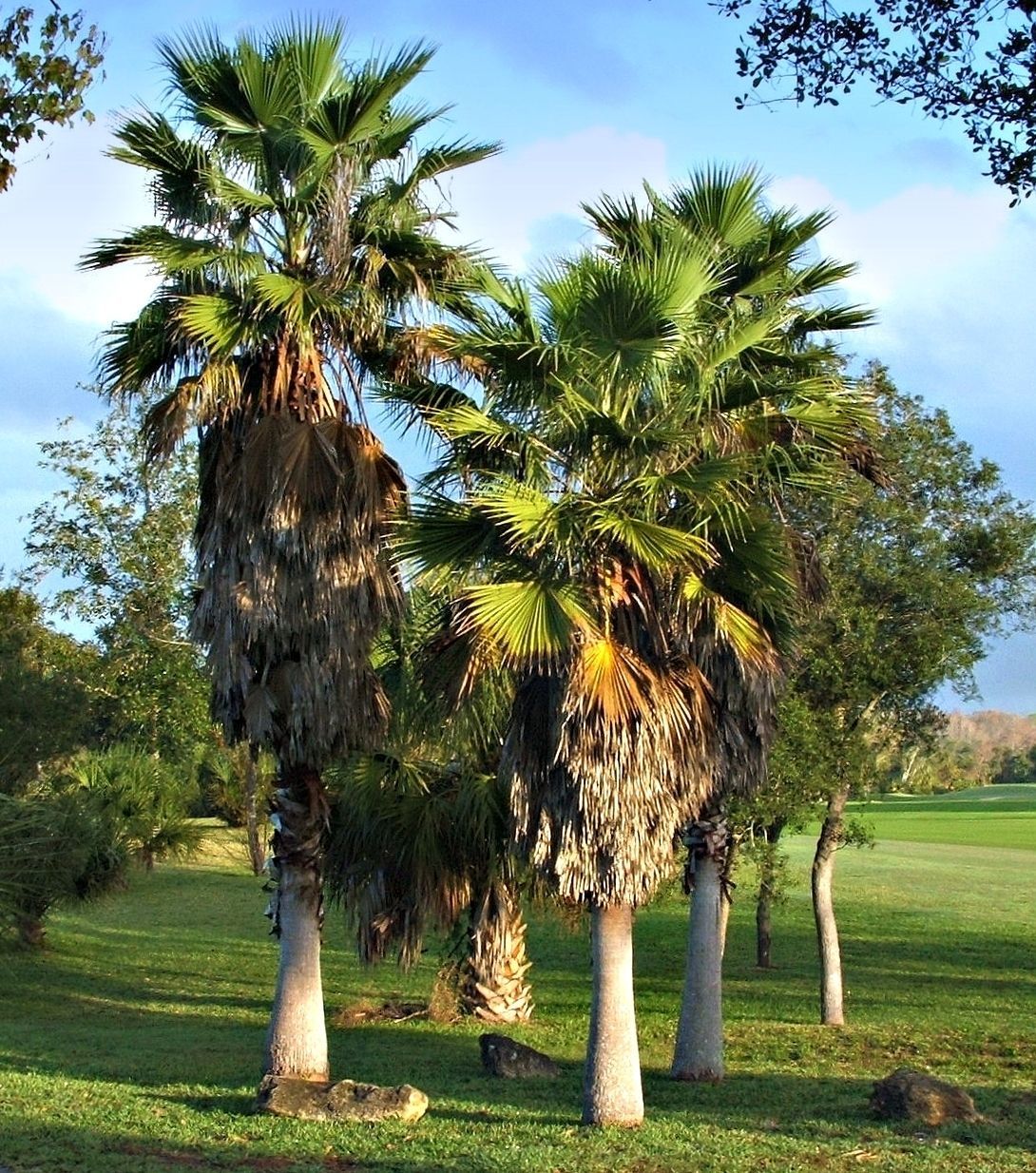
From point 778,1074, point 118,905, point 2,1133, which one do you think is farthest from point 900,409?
point 118,905

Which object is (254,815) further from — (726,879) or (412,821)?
(726,879)

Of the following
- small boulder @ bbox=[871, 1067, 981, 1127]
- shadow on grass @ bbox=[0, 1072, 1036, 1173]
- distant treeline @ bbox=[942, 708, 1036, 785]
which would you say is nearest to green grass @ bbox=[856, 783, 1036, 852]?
distant treeline @ bbox=[942, 708, 1036, 785]

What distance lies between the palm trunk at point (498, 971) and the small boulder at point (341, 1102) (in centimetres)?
614

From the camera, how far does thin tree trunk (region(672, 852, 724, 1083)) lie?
50.6ft

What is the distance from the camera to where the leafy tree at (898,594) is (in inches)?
750

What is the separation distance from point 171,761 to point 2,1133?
24997 mm

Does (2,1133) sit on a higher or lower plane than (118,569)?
lower

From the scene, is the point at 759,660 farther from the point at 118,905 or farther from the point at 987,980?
the point at 118,905

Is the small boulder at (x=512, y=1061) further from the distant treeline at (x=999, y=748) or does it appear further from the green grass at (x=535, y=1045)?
the distant treeline at (x=999, y=748)

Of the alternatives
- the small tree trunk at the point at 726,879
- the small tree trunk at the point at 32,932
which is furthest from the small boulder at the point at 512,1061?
the small tree trunk at the point at 32,932

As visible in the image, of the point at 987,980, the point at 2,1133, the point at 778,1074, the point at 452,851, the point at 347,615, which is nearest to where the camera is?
the point at 2,1133

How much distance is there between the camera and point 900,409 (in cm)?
2016

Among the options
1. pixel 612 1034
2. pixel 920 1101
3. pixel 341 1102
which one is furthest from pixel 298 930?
pixel 920 1101

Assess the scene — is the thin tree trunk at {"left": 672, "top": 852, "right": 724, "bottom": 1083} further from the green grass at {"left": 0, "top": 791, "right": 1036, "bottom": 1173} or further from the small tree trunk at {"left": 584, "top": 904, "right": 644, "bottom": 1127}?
the small tree trunk at {"left": 584, "top": 904, "right": 644, "bottom": 1127}
